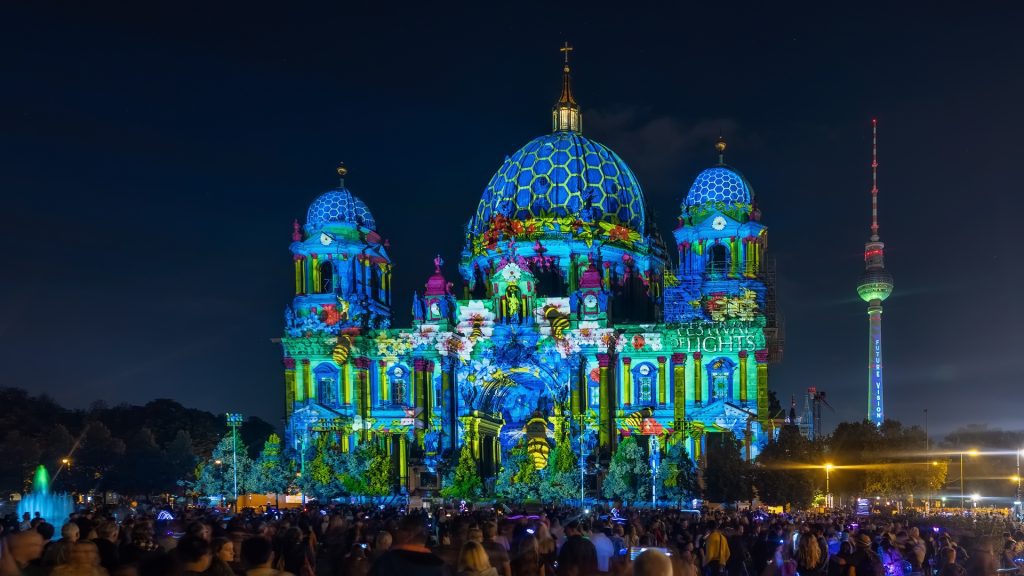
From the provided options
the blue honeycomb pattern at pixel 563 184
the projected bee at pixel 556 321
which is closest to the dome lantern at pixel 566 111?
the blue honeycomb pattern at pixel 563 184

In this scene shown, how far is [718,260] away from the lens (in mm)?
89000

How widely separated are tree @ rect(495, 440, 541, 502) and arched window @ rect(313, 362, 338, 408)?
17.5 metres

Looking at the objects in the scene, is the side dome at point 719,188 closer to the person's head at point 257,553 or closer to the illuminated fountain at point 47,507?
the illuminated fountain at point 47,507

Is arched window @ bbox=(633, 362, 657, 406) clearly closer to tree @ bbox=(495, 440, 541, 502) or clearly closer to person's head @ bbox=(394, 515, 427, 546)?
tree @ bbox=(495, 440, 541, 502)

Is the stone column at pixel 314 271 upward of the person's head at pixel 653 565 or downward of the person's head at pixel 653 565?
upward

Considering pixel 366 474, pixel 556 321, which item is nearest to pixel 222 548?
pixel 366 474

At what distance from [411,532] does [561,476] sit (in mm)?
63376

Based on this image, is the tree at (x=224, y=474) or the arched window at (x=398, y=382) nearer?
the tree at (x=224, y=474)

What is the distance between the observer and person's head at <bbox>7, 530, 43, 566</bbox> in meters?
13.9

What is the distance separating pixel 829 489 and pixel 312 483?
1308 inches

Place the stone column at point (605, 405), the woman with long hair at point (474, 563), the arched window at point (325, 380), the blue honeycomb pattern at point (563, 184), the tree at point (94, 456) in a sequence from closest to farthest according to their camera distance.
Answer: the woman with long hair at point (474, 563) → the stone column at point (605, 405) → the tree at point (94, 456) → the arched window at point (325, 380) → the blue honeycomb pattern at point (563, 184)

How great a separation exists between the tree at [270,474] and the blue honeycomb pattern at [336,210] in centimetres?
1974

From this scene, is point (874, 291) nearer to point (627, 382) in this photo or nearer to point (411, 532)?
point (627, 382)

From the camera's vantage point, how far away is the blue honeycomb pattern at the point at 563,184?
9588 cm
